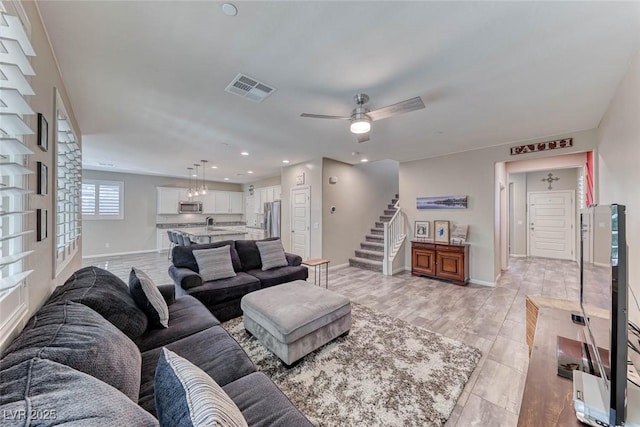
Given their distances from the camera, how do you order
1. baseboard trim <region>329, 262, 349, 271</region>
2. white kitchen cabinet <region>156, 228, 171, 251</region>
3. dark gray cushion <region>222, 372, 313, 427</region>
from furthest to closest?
white kitchen cabinet <region>156, 228, 171, 251</region>
baseboard trim <region>329, 262, 349, 271</region>
dark gray cushion <region>222, 372, 313, 427</region>

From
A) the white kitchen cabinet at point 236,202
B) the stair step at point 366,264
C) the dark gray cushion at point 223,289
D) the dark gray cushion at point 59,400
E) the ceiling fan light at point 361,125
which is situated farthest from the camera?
the white kitchen cabinet at point 236,202

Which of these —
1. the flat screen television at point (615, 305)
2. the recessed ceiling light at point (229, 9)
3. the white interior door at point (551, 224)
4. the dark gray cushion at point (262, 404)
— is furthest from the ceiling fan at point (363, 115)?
the white interior door at point (551, 224)

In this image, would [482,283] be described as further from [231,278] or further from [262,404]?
[262,404]

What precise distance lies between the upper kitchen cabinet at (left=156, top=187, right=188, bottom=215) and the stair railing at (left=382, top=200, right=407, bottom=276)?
7.18 m

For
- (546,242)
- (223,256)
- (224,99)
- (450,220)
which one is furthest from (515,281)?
(224,99)

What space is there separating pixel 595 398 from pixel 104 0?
10.6ft

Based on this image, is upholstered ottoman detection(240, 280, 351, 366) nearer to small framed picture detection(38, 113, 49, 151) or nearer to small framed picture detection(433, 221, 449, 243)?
small framed picture detection(38, 113, 49, 151)

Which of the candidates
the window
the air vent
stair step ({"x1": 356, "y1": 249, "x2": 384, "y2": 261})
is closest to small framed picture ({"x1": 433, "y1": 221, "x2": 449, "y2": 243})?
stair step ({"x1": 356, "y1": 249, "x2": 384, "y2": 261})

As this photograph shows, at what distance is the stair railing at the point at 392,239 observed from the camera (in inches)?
209

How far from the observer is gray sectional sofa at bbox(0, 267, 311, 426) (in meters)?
0.65

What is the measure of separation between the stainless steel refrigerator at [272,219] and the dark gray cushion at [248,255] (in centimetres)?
318

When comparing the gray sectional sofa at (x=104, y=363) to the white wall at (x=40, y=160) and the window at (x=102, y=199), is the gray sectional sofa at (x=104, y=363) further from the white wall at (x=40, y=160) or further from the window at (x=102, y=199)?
the window at (x=102, y=199)

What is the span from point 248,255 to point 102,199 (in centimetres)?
647

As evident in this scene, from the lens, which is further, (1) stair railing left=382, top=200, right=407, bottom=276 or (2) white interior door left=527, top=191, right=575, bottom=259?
(2) white interior door left=527, top=191, right=575, bottom=259
